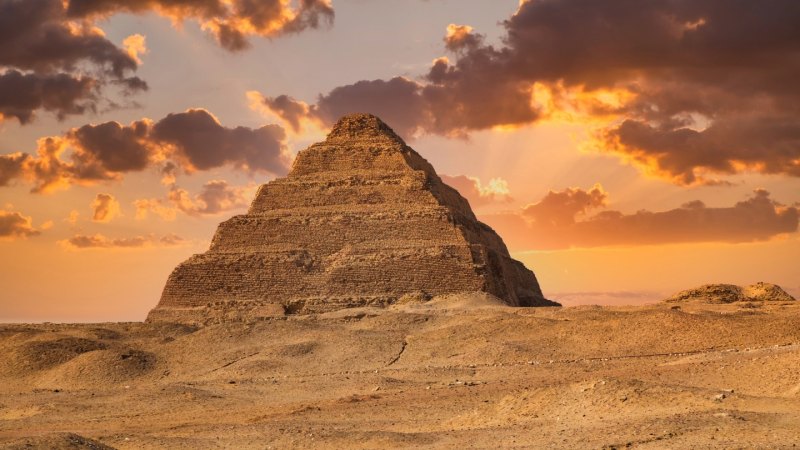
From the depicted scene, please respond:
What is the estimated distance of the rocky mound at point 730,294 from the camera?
46.2 meters

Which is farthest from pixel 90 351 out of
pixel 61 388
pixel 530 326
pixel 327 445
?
pixel 327 445

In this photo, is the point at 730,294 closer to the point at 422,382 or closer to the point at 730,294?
the point at 730,294

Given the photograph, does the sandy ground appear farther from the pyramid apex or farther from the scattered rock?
the pyramid apex

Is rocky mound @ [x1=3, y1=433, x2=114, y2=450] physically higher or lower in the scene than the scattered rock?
lower

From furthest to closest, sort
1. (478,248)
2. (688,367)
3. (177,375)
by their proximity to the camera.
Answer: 1. (478,248)
2. (177,375)
3. (688,367)

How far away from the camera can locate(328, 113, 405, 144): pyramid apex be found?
63.8m

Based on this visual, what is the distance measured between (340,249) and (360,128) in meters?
12.4

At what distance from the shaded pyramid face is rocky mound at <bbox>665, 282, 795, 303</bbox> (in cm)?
989

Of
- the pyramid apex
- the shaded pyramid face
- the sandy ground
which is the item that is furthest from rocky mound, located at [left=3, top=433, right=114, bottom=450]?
the pyramid apex

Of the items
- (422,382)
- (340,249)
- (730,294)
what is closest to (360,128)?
(340,249)

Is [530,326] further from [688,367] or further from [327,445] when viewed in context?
[327,445]

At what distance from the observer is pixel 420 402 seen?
65.0 feet

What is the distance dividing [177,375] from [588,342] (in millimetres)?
12036

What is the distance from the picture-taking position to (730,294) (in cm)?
4697
